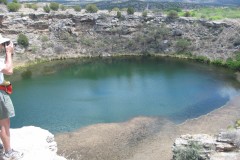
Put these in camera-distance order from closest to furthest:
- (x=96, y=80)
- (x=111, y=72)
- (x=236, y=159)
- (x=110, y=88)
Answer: (x=236, y=159)
(x=110, y=88)
(x=96, y=80)
(x=111, y=72)

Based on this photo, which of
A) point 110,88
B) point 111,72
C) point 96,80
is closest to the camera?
point 110,88

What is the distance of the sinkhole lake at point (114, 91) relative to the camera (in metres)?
32.3

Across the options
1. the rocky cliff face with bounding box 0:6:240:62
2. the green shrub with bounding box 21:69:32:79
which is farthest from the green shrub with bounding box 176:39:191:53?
the green shrub with bounding box 21:69:32:79

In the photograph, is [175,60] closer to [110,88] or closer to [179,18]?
[179,18]

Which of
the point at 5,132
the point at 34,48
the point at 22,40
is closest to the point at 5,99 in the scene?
the point at 5,132

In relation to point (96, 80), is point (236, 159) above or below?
above

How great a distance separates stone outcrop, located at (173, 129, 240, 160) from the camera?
17.3 m

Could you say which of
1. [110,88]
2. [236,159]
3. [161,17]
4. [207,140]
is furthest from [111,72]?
[236,159]

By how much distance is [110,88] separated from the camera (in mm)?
42156

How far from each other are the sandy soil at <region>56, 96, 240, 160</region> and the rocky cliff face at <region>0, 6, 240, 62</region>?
28.3 meters

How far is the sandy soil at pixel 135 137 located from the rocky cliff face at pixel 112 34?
28.3 m

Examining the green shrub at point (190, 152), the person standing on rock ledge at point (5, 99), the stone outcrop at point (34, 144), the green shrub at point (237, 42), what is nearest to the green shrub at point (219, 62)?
the green shrub at point (237, 42)

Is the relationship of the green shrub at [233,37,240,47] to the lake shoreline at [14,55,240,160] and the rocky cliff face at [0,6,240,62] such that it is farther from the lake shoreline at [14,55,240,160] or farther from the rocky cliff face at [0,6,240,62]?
the lake shoreline at [14,55,240,160]

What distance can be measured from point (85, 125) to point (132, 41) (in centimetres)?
3538
